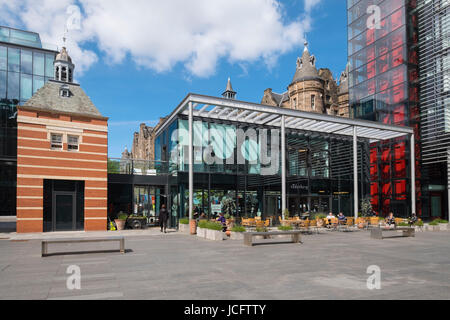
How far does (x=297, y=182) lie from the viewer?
90.7ft

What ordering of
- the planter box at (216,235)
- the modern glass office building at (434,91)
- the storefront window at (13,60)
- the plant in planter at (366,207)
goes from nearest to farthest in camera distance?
the planter box at (216,235), the plant in planter at (366,207), the modern glass office building at (434,91), the storefront window at (13,60)

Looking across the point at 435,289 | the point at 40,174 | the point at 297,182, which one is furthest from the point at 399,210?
the point at 40,174

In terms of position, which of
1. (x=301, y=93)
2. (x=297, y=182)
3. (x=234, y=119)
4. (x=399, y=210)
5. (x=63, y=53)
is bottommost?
(x=399, y=210)

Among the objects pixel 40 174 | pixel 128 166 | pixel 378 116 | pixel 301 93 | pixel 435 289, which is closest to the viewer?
pixel 435 289

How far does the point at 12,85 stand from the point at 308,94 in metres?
40.7

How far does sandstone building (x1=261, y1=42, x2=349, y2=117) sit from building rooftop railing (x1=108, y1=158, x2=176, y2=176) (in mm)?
33286

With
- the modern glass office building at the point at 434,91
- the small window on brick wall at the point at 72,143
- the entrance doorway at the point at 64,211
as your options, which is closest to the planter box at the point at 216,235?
the entrance doorway at the point at 64,211

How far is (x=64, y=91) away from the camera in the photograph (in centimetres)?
2253

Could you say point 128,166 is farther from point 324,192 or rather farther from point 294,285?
point 294,285

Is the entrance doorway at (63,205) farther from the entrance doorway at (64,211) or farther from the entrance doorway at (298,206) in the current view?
the entrance doorway at (298,206)

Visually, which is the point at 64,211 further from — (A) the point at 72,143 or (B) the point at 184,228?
(B) the point at 184,228

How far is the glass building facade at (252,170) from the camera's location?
23922mm

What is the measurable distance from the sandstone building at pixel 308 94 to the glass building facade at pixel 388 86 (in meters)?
16.4
